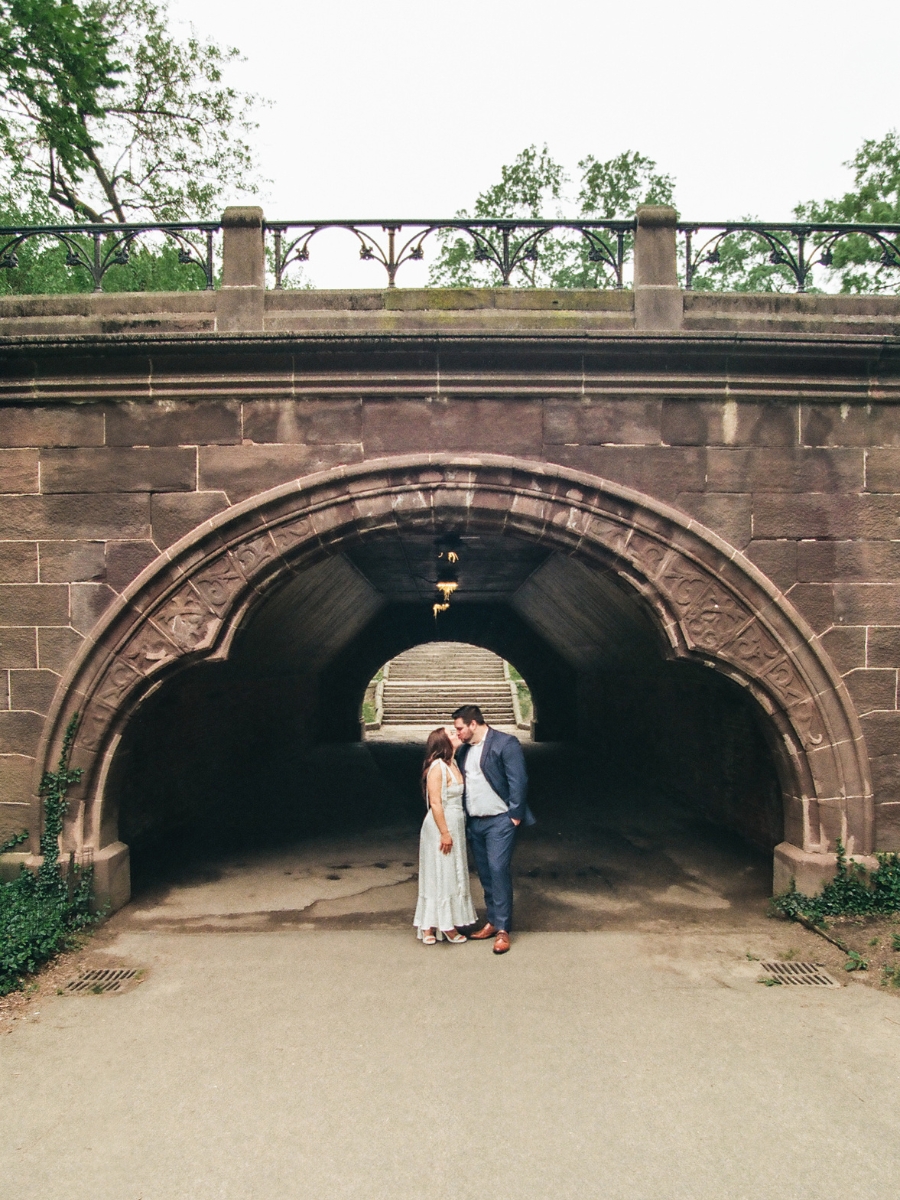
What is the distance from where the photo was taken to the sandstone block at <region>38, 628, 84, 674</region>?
552 cm

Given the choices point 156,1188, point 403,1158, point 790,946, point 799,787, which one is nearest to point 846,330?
point 799,787

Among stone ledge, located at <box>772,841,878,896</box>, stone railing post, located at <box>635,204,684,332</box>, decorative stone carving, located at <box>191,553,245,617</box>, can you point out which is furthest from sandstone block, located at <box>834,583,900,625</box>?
decorative stone carving, located at <box>191,553,245,617</box>

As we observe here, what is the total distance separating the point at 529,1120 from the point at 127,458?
15.3 feet

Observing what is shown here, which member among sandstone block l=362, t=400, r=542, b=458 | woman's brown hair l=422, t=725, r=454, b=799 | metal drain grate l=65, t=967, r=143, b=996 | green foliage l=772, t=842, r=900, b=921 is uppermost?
sandstone block l=362, t=400, r=542, b=458

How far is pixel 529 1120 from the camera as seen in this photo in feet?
10.7

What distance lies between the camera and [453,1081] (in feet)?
11.7

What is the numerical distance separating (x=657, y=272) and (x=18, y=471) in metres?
4.72

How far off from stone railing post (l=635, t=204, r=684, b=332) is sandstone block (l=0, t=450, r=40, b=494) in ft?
14.3

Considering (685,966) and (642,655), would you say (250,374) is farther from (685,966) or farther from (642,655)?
(642,655)

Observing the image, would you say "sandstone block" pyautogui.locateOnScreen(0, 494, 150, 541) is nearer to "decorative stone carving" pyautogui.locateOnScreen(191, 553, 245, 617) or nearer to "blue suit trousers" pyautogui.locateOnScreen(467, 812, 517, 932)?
"decorative stone carving" pyautogui.locateOnScreen(191, 553, 245, 617)

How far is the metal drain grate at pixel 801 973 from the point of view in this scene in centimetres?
461

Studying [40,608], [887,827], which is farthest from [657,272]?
[40,608]

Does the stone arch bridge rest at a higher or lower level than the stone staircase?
higher

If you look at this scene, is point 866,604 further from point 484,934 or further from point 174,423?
point 174,423
